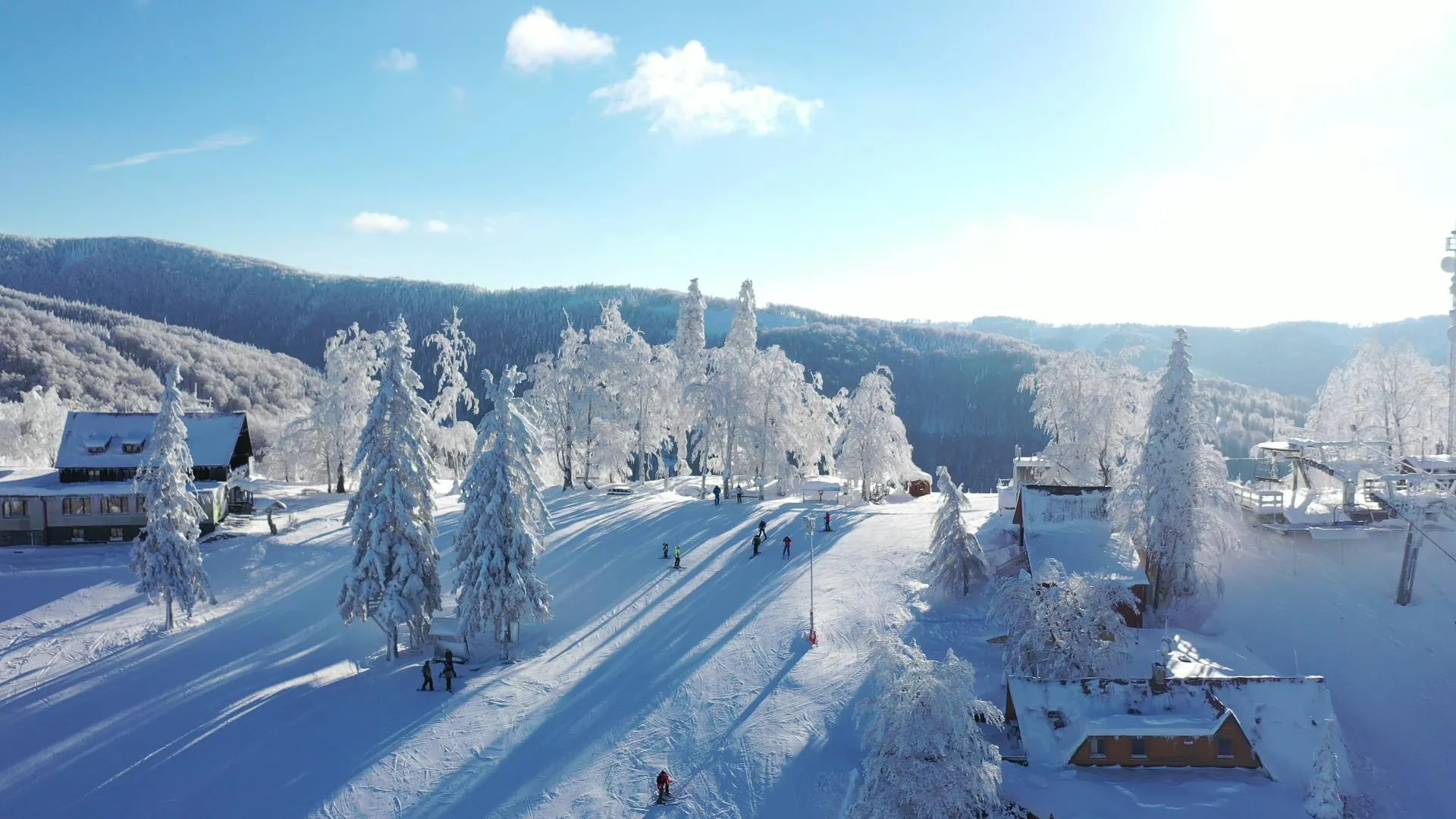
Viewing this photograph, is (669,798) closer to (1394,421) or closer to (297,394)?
(1394,421)

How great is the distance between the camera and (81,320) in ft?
522

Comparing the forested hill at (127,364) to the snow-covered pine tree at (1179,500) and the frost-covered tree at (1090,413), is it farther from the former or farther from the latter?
the snow-covered pine tree at (1179,500)

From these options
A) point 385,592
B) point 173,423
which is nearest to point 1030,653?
point 385,592

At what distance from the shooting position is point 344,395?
48969mm

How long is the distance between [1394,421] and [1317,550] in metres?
22.3

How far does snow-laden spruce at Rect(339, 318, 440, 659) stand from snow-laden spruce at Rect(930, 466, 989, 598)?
21.5m

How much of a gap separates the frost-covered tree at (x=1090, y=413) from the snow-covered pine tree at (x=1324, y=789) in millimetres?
24817

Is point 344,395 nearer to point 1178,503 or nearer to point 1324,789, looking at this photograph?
point 1178,503

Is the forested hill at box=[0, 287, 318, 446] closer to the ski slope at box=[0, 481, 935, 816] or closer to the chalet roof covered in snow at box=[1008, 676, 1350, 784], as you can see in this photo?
the ski slope at box=[0, 481, 935, 816]

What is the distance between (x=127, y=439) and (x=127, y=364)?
4354 inches

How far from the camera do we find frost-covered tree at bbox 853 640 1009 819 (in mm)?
16641

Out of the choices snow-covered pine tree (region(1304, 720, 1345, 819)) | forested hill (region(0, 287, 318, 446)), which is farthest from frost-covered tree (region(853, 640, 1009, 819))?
forested hill (region(0, 287, 318, 446))

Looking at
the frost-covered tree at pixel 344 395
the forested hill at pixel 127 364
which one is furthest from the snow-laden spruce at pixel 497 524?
the forested hill at pixel 127 364

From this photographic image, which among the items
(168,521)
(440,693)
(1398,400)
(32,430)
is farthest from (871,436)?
(32,430)
